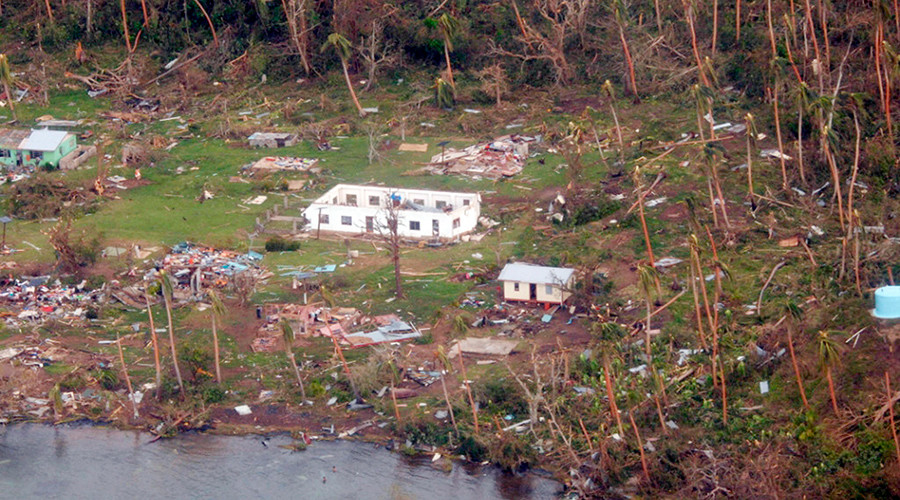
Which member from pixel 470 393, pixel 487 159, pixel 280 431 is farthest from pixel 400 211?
pixel 280 431

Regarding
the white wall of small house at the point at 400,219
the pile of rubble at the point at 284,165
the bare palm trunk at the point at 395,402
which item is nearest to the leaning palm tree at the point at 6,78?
the pile of rubble at the point at 284,165

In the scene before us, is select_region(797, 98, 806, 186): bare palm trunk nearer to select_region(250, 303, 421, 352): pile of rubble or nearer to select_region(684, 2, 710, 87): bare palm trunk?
select_region(684, 2, 710, 87): bare palm trunk

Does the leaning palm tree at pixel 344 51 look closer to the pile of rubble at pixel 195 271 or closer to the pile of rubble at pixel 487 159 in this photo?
the pile of rubble at pixel 487 159

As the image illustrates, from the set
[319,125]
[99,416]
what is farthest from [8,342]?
[319,125]

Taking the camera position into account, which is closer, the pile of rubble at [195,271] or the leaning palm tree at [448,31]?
the pile of rubble at [195,271]

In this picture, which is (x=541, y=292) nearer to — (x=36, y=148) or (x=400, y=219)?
(x=400, y=219)

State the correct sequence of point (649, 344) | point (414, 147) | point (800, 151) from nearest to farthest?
point (649, 344), point (800, 151), point (414, 147)

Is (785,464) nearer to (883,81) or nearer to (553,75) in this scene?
(883,81)
